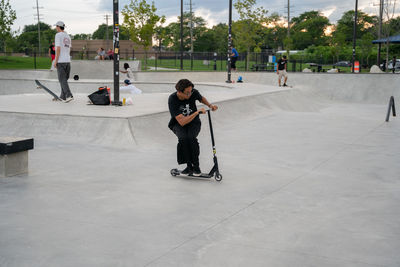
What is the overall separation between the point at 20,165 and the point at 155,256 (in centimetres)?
374

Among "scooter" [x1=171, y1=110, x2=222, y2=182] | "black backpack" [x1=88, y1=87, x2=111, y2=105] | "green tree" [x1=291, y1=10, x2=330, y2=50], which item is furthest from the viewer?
"green tree" [x1=291, y1=10, x2=330, y2=50]

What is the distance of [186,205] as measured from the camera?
5418mm

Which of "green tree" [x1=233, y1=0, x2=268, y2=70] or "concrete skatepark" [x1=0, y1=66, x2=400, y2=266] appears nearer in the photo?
"concrete skatepark" [x1=0, y1=66, x2=400, y2=266]

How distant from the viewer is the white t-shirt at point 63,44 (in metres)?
11.7

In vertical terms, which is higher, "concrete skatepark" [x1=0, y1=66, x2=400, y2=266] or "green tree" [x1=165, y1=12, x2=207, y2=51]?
"green tree" [x1=165, y1=12, x2=207, y2=51]

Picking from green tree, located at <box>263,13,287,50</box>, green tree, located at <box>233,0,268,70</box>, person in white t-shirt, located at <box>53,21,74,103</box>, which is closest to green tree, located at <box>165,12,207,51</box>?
green tree, located at <box>263,13,287,50</box>

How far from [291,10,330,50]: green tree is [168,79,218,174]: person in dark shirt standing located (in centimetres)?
11722

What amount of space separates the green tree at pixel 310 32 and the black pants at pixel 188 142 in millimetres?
117231

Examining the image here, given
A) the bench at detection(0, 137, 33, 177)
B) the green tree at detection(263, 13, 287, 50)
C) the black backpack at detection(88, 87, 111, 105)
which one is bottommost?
the bench at detection(0, 137, 33, 177)

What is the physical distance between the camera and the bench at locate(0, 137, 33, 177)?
652 centimetres

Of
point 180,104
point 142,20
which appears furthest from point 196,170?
point 142,20

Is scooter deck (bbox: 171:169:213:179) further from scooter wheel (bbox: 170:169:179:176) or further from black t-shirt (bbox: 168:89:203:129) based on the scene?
black t-shirt (bbox: 168:89:203:129)

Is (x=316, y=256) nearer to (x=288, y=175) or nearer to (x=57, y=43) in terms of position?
(x=288, y=175)

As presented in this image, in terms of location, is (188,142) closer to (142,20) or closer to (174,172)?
(174,172)
